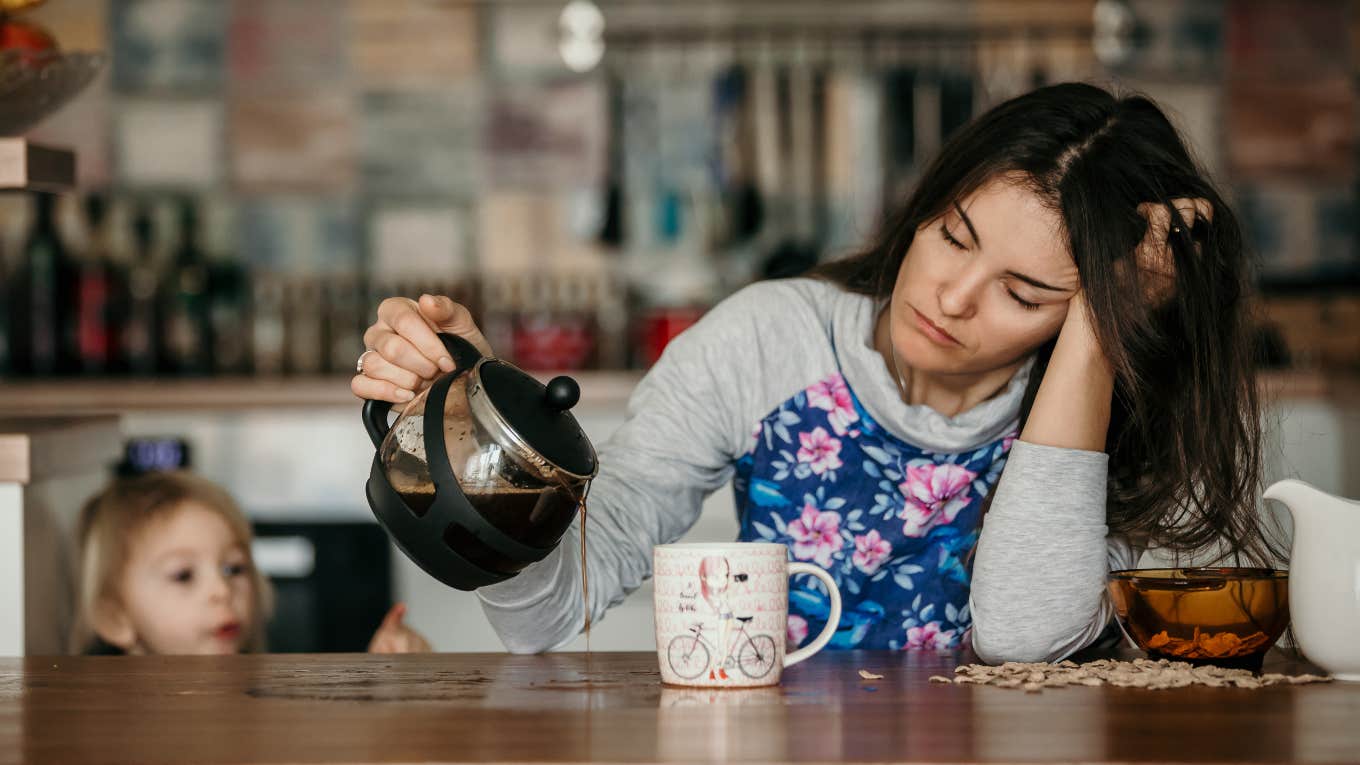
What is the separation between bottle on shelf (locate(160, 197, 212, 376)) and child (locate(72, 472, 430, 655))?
4.19 feet

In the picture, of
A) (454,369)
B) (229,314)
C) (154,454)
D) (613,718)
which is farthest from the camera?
(229,314)

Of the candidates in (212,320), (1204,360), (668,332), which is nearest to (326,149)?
(212,320)

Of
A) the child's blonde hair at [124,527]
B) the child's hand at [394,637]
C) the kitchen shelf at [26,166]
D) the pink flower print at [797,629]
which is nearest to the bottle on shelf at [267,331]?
the child's blonde hair at [124,527]

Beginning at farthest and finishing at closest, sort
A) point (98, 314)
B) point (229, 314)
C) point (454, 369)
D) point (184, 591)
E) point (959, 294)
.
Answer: point (229, 314), point (98, 314), point (184, 591), point (959, 294), point (454, 369)

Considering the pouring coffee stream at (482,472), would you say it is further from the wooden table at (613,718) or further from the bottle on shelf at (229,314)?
the bottle on shelf at (229,314)

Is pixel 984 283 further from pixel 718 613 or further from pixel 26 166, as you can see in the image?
pixel 26 166

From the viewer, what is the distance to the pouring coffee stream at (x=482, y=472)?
0.92 meters

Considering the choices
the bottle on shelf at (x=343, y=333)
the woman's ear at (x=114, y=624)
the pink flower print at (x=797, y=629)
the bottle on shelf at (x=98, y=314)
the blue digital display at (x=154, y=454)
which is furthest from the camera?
the bottle on shelf at (x=343, y=333)

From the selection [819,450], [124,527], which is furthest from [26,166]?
[819,450]

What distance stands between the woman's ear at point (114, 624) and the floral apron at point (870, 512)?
2.88 feet

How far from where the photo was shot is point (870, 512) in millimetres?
1358

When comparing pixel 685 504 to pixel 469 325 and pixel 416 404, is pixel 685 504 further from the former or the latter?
pixel 416 404

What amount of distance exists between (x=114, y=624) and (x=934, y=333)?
1120 mm

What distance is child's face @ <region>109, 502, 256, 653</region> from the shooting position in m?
1.83
